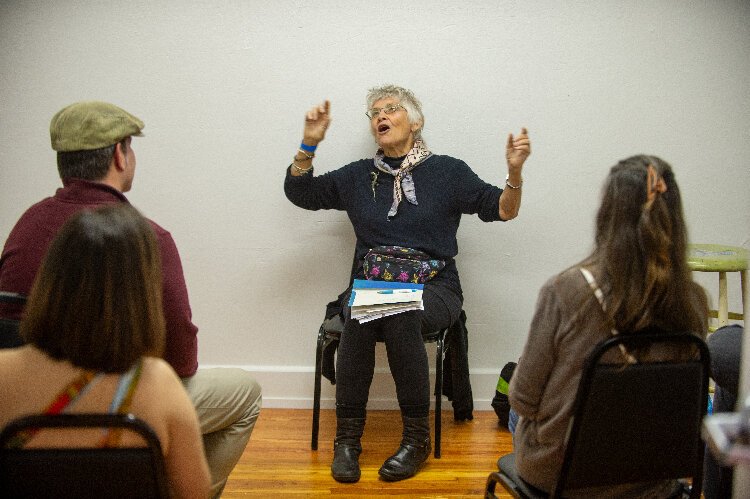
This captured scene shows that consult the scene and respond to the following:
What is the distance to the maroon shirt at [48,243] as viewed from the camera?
1.64 m

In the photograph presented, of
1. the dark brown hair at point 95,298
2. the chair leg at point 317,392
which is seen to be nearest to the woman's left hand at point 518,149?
the chair leg at point 317,392

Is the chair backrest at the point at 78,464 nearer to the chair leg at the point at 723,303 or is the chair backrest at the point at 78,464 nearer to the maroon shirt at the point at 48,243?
the maroon shirt at the point at 48,243

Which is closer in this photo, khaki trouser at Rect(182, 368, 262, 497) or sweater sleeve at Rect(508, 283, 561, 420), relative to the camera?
sweater sleeve at Rect(508, 283, 561, 420)

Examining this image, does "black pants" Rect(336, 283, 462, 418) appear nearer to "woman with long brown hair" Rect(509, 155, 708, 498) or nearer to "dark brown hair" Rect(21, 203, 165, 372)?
"woman with long brown hair" Rect(509, 155, 708, 498)

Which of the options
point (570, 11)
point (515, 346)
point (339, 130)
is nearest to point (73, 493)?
point (339, 130)

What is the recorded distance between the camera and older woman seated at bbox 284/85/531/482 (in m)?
2.53

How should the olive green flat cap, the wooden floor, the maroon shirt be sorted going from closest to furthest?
the maroon shirt, the olive green flat cap, the wooden floor

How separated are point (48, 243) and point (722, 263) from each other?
2.25 metres

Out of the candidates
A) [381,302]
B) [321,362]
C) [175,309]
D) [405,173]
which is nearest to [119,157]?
[175,309]

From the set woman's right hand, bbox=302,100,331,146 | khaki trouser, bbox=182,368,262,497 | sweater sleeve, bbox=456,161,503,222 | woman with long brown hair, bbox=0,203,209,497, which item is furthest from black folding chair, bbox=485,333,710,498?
woman's right hand, bbox=302,100,331,146

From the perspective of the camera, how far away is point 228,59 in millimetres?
2939

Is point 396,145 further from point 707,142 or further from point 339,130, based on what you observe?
point 707,142

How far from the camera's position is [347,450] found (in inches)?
97.8

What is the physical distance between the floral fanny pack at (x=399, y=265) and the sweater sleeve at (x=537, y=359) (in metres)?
1.16
